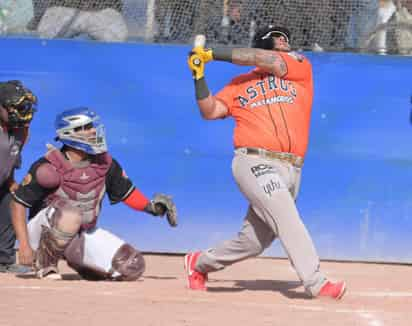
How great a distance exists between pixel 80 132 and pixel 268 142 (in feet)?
4.55

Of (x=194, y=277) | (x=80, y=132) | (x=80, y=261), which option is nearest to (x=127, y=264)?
(x=80, y=261)

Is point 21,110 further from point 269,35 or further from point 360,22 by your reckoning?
point 360,22

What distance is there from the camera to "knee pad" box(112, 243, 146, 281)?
7.79 metres

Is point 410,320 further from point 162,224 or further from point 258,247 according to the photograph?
point 162,224

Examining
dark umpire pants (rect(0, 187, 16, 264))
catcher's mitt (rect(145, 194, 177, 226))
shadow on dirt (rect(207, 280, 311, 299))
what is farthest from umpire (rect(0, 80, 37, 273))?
shadow on dirt (rect(207, 280, 311, 299))

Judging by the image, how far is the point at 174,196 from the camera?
955 centimetres

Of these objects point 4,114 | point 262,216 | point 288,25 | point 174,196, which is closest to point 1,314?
point 262,216

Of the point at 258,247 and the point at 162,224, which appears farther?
the point at 162,224

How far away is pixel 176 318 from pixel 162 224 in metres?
3.60

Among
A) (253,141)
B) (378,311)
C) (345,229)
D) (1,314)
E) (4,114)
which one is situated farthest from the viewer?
(345,229)

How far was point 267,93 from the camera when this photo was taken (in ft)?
23.6

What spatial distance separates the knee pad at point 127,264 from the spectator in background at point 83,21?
8.46 ft

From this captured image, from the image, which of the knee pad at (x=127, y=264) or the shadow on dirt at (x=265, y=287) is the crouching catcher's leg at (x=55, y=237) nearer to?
the knee pad at (x=127, y=264)

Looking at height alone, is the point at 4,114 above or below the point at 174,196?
above
